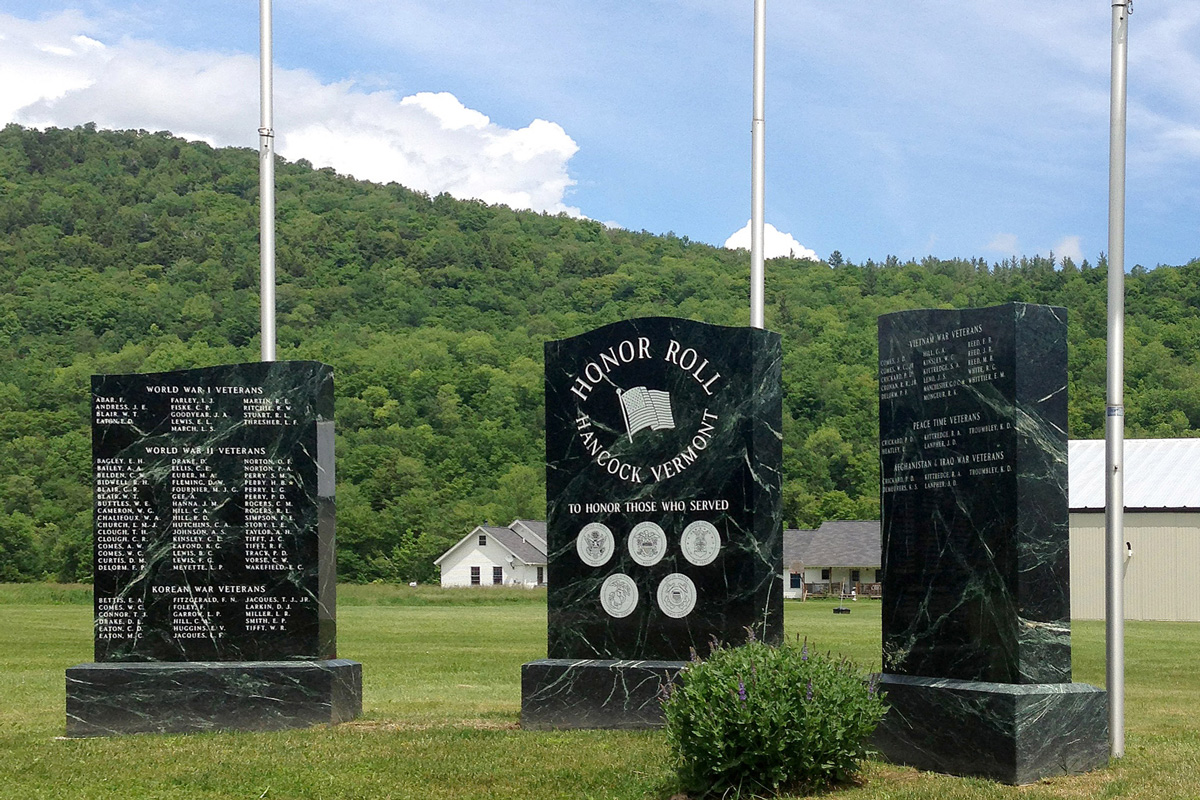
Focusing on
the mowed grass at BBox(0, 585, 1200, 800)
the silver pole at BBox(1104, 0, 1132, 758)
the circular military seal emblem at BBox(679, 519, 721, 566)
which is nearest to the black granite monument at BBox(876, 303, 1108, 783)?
the mowed grass at BBox(0, 585, 1200, 800)

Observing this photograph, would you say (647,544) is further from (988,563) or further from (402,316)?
(402,316)

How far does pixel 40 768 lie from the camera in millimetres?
11703

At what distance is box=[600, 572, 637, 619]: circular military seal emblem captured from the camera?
14.3 meters

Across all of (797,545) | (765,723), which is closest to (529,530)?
(797,545)

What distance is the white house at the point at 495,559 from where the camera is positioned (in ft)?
273

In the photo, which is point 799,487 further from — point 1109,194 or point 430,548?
point 1109,194

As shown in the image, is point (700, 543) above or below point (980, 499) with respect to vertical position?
below

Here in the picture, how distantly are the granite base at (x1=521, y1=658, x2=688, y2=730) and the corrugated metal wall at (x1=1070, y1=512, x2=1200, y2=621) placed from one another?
131 feet

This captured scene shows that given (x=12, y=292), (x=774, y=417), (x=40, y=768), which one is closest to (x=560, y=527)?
(x=774, y=417)

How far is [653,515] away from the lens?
14328 mm

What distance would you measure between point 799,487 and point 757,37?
70.4 meters

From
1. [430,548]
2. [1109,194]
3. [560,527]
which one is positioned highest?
[1109,194]

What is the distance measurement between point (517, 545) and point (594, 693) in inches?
2764

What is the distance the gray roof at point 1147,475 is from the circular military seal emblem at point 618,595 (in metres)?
39.6
